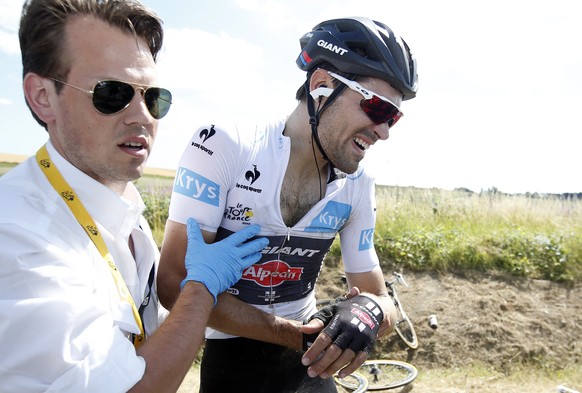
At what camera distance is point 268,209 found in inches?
112

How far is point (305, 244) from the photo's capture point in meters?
3.01

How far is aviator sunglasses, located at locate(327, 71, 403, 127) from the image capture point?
2.99 metres

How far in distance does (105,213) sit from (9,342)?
738 millimetres

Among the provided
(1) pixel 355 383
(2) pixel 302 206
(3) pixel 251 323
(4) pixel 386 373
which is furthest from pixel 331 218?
(4) pixel 386 373

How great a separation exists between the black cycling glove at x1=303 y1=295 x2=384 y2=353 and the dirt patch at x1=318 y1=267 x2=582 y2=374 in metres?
5.86

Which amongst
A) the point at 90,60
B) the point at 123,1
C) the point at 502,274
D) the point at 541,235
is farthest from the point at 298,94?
the point at 541,235

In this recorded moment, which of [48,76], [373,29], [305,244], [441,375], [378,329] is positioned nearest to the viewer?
[48,76]

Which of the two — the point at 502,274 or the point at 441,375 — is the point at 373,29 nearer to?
the point at 441,375

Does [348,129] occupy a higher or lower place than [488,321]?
higher

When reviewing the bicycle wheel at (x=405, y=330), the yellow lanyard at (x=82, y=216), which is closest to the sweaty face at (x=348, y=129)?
the yellow lanyard at (x=82, y=216)

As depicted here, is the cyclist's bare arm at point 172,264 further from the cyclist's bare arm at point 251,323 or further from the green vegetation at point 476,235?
the green vegetation at point 476,235

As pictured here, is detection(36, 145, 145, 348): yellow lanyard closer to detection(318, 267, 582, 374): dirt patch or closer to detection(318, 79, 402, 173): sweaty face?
detection(318, 79, 402, 173): sweaty face

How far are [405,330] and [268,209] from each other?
6.14 m

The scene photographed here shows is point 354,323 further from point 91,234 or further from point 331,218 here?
point 91,234
